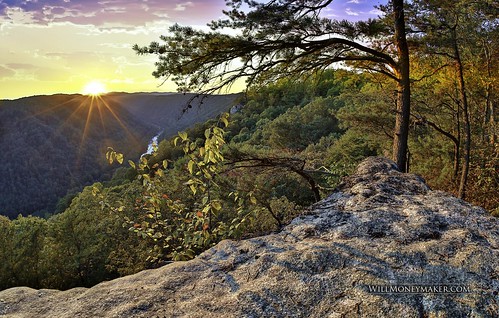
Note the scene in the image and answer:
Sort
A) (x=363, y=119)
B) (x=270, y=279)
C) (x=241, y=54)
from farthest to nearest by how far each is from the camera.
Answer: (x=363, y=119) < (x=241, y=54) < (x=270, y=279)

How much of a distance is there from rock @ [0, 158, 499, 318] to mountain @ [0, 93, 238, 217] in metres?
57.8

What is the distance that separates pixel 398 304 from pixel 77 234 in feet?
55.9

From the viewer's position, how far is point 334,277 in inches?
66.5

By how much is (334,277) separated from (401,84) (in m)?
6.13

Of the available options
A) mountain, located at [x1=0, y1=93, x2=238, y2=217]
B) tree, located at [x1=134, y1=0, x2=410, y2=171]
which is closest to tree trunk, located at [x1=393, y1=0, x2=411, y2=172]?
tree, located at [x1=134, y1=0, x2=410, y2=171]

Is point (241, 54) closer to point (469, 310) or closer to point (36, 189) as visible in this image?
point (469, 310)

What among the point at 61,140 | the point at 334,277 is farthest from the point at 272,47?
the point at 61,140

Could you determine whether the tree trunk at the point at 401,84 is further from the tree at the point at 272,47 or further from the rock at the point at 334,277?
the rock at the point at 334,277

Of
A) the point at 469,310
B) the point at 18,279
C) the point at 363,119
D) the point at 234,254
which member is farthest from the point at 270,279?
the point at 18,279

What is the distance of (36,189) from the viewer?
7406cm

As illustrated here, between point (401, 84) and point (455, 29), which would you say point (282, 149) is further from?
point (455, 29)

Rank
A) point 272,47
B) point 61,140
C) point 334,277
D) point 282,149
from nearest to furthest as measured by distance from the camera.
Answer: point 334,277 < point 272,47 < point 282,149 < point 61,140

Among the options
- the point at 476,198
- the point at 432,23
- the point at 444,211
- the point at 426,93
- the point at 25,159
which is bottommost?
the point at 25,159

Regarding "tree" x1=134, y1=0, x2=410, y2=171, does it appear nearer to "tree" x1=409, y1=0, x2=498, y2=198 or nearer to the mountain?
"tree" x1=409, y1=0, x2=498, y2=198
